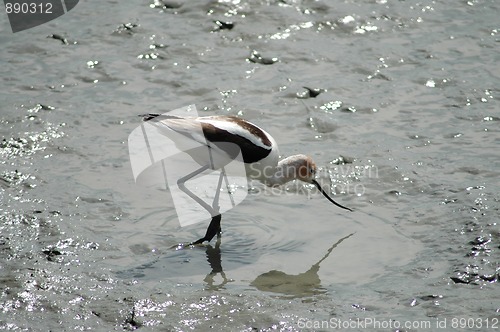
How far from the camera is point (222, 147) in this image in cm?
635

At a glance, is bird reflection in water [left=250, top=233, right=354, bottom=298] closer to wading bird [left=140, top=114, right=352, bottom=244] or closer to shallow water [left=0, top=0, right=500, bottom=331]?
shallow water [left=0, top=0, right=500, bottom=331]

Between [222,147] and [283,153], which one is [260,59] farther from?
[222,147]

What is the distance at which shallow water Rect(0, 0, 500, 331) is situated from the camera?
5332 millimetres

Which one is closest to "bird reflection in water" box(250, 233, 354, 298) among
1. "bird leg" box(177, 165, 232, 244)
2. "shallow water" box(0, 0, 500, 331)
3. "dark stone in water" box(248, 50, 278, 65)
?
"shallow water" box(0, 0, 500, 331)

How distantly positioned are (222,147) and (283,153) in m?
1.21

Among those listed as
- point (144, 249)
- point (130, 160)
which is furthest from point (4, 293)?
point (130, 160)

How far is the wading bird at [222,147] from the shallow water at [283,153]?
8.4 inches

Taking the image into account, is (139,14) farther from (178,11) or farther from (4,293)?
(4,293)

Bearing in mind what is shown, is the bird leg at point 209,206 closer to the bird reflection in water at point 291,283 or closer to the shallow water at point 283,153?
the shallow water at point 283,153

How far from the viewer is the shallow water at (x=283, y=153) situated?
533 cm

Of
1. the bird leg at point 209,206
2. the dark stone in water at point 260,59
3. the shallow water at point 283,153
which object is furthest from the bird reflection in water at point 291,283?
the dark stone in water at point 260,59

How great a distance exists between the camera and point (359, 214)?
6672 millimetres

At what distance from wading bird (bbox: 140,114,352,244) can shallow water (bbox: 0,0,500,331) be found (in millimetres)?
212

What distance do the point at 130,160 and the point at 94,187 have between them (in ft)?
1.88
